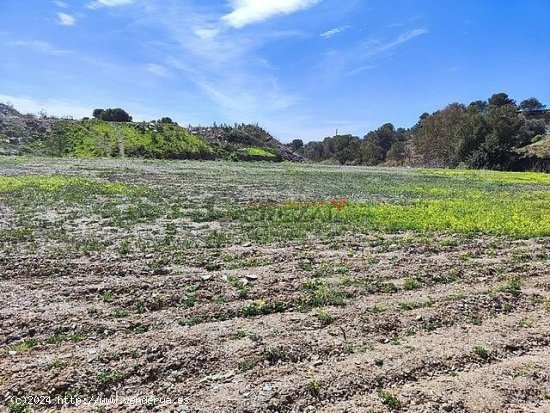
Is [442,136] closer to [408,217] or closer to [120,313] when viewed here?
[408,217]

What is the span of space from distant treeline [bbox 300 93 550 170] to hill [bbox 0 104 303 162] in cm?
2679

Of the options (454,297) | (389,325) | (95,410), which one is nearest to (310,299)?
(389,325)

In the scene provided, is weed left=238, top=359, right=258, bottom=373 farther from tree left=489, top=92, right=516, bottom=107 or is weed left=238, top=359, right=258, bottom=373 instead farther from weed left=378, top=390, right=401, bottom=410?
tree left=489, top=92, right=516, bottom=107

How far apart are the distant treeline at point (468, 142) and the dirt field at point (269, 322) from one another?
71.9m

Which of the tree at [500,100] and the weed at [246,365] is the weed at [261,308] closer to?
the weed at [246,365]

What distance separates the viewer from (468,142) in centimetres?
8488

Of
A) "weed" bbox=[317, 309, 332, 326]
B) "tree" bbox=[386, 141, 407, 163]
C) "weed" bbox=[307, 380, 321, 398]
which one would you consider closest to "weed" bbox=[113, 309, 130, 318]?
"weed" bbox=[317, 309, 332, 326]

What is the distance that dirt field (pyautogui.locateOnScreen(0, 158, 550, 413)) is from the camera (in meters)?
5.31

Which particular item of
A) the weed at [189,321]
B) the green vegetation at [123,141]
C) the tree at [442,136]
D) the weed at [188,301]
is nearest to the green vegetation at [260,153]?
the green vegetation at [123,141]

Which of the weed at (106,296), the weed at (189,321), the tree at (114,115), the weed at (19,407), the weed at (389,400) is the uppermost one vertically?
the tree at (114,115)

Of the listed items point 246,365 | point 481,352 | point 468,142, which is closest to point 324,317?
point 246,365

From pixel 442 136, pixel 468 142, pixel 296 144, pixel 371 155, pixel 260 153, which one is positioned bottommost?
pixel 371 155

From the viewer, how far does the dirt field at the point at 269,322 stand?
5.31m

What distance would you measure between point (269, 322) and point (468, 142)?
86.3m
